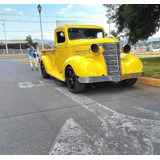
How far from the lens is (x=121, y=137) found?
2.60 meters

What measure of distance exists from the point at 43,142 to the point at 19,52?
46.9 meters

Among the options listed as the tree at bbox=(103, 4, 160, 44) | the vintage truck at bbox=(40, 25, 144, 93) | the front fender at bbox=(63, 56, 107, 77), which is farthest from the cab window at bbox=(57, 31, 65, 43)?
the tree at bbox=(103, 4, 160, 44)

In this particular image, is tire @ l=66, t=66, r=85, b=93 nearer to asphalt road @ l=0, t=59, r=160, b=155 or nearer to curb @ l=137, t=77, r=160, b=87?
asphalt road @ l=0, t=59, r=160, b=155

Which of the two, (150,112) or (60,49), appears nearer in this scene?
(150,112)

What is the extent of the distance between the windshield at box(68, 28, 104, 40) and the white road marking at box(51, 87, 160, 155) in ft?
11.4

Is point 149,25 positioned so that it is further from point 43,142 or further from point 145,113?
point 43,142

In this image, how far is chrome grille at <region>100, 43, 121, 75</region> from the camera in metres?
4.85

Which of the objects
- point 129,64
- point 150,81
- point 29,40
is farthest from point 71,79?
point 29,40

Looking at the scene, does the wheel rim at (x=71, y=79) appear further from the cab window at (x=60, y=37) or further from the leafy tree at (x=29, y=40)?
the leafy tree at (x=29, y=40)

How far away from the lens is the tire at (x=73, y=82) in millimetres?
5031

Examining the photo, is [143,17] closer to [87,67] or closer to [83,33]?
[83,33]

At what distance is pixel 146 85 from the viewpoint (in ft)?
19.8

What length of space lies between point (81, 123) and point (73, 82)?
2.29 meters

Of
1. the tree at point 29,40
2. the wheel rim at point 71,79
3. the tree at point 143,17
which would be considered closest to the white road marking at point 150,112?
the wheel rim at point 71,79
